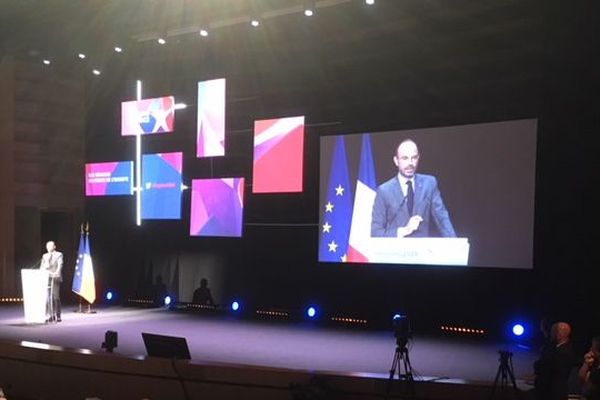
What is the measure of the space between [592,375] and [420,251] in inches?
161

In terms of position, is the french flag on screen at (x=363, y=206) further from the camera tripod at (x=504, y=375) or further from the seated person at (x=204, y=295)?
the camera tripod at (x=504, y=375)

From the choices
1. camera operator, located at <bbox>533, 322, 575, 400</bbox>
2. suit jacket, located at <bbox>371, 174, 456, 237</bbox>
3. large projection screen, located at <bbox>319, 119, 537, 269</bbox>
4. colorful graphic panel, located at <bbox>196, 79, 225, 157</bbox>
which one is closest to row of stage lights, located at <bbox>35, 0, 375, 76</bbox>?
colorful graphic panel, located at <bbox>196, 79, 225, 157</bbox>

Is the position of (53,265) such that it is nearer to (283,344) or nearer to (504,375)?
(283,344)

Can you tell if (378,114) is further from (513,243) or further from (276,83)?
(513,243)

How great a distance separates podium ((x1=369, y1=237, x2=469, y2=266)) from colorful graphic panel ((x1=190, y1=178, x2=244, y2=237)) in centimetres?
265

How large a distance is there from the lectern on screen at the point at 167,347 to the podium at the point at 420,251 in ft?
13.1

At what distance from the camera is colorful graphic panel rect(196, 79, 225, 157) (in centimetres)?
1100

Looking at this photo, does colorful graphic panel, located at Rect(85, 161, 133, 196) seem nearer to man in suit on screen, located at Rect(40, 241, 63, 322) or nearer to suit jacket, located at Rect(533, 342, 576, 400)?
man in suit on screen, located at Rect(40, 241, 63, 322)

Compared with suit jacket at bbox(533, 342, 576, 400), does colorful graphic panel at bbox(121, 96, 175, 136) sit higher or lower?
higher

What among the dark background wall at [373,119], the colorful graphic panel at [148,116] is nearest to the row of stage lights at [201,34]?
the dark background wall at [373,119]

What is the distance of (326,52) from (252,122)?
5.85 feet

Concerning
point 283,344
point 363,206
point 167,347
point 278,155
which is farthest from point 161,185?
point 167,347

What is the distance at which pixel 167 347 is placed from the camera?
5.65 metres

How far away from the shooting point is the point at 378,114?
372 inches
